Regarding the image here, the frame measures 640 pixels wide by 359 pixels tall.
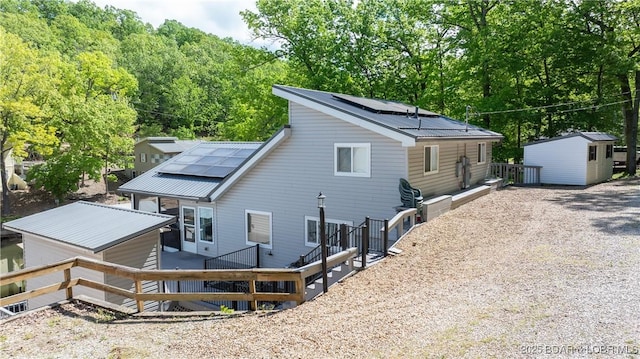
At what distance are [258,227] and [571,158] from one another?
15.7 meters

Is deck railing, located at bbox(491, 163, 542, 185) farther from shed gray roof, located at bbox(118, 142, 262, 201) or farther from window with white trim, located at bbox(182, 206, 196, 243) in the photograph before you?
window with white trim, located at bbox(182, 206, 196, 243)

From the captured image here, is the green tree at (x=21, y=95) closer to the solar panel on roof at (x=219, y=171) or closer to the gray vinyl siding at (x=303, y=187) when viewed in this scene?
the solar panel on roof at (x=219, y=171)

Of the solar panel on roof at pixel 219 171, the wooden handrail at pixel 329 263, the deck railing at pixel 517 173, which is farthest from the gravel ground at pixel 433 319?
the deck railing at pixel 517 173

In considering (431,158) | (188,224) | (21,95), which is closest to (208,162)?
(188,224)

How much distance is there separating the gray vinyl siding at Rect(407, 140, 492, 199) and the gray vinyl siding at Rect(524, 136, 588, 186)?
15.2ft

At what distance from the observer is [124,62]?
58156mm

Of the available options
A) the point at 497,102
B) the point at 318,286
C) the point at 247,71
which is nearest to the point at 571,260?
the point at 318,286

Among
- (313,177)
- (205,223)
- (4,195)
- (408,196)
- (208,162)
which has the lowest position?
(4,195)

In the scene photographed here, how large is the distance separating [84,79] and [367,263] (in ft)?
125

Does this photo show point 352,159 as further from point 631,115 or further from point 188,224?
point 631,115

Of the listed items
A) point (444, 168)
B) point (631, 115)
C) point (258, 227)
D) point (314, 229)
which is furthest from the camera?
point (631, 115)

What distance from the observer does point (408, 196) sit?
12172 mm

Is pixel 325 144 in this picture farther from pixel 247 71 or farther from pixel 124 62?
pixel 124 62

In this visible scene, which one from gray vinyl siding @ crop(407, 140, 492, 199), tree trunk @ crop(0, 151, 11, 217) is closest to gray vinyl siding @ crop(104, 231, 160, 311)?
gray vinyl siding @ crop(407, 140, 492, 199)
